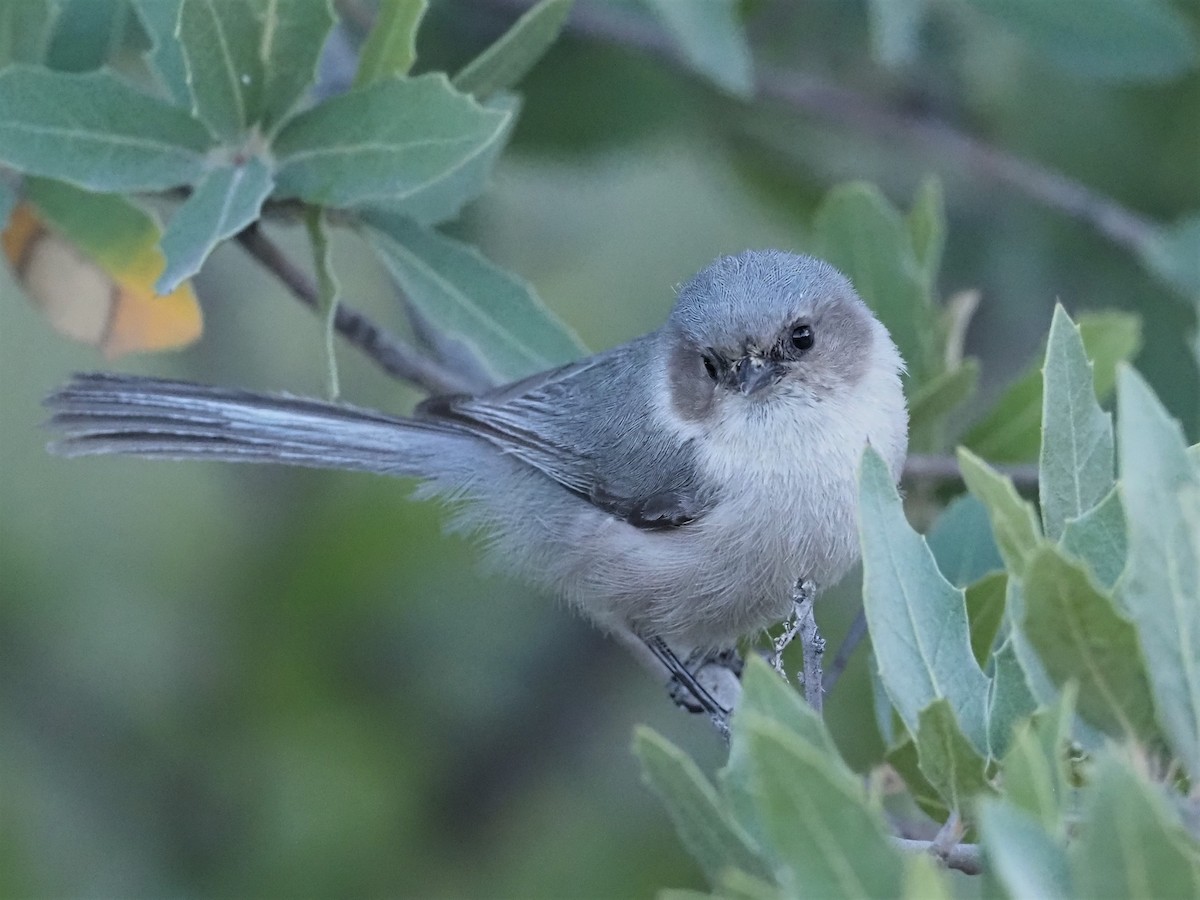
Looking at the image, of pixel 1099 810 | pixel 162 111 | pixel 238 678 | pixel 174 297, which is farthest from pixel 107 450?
pixel 1099 810

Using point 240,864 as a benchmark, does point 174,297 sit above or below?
above

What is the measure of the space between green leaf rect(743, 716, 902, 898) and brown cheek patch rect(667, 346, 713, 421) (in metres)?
1.84

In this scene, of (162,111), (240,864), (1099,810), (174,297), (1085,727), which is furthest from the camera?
(240,864)

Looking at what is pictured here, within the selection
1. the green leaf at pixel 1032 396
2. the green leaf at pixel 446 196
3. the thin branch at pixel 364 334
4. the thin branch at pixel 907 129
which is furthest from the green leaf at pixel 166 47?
the green leaf at pixel 1032 396

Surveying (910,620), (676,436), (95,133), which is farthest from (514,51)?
(910,620)

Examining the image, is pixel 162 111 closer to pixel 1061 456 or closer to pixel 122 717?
pixel 1061 456

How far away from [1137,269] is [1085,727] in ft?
9.40

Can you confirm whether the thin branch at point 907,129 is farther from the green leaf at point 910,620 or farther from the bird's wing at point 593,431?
the green leaf at point 910,620

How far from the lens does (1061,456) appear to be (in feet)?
6.16

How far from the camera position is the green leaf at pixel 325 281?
2.59 meters

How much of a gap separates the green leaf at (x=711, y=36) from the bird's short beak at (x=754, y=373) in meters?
0.65

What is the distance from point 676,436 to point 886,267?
64cm

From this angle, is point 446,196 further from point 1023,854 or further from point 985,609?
point 1023,854

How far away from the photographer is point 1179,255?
3512 mm
